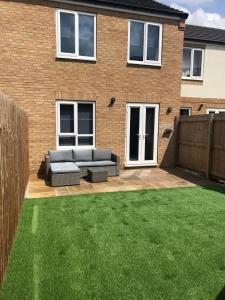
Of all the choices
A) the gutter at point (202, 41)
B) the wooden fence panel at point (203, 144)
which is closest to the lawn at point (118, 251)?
the wooden fence panel at point (203, 144)

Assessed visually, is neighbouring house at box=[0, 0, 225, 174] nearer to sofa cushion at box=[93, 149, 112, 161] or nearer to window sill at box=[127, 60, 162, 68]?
window sill at box=[127, 60, 162, 68]

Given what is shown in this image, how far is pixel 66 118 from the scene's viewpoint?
9492 mm

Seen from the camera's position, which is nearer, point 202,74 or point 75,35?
point 75,35

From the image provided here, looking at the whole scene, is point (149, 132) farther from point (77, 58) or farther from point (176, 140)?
point (77, 58)

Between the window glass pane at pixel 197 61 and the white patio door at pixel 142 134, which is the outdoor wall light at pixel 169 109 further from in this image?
the window glass pane at pixel 197 61

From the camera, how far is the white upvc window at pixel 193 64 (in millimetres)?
13500

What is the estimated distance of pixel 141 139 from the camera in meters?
10.6

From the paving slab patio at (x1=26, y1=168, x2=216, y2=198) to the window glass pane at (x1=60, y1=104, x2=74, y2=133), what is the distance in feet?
6.79

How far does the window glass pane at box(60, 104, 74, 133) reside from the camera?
9.43 meters

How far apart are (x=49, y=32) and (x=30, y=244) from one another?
23.8 ft

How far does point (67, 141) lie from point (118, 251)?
244 inches

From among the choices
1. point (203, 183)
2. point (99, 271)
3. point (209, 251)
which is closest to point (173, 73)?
point (203, 183)

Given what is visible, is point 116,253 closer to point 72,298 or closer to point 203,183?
point 72,298

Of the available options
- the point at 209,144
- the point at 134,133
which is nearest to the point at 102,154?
the point at 134,133
